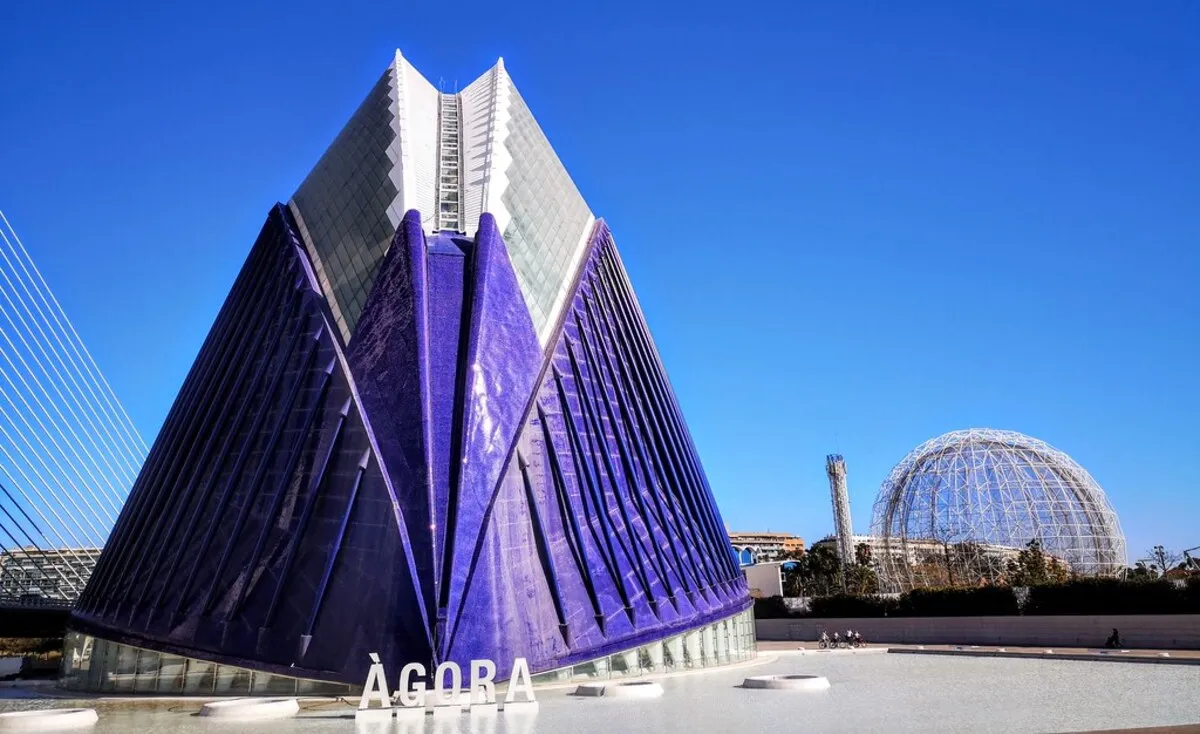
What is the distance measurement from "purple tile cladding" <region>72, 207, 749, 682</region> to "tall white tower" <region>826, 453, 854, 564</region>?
2844 inches

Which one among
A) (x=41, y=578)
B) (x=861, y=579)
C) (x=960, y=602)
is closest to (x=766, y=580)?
(x=861, y=579)

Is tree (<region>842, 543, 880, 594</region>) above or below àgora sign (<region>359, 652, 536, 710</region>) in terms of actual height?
above

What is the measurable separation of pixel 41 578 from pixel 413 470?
52.3m

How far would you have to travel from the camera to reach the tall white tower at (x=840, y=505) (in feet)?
332

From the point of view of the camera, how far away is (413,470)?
24234mm

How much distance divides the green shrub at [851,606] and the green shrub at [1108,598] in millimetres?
9050

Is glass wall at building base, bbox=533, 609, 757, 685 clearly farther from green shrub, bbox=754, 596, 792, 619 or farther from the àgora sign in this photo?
green shrub, bbox=754, 596, 792, 619

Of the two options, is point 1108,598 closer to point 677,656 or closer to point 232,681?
point 677,656

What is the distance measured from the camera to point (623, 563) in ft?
86.5

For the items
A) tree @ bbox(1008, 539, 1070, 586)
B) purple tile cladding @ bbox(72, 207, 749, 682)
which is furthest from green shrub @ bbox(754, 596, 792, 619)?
purple tile cladding @ bbox(72, 207, 749, 682)

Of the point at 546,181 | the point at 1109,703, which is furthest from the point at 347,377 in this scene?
the point at 1109,703

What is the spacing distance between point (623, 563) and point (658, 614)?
73.3 inches

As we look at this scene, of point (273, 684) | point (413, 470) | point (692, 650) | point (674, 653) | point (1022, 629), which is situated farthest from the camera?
point (1022, 629)

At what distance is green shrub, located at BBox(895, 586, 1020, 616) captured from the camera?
136 ft
